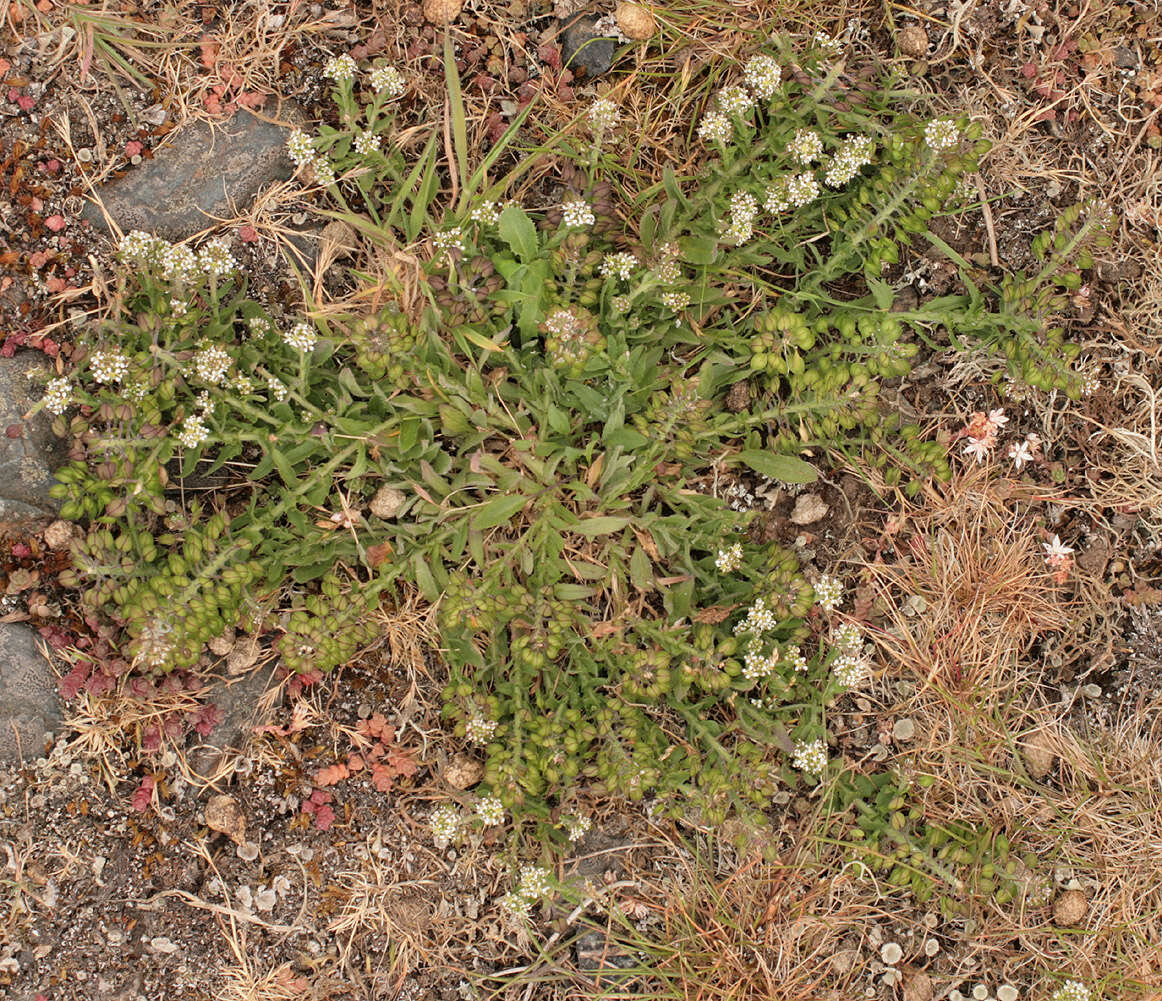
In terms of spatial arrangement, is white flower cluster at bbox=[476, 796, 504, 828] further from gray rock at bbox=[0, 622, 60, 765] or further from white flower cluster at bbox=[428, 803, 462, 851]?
gray rock at bbox=[0, 622, 60, 765]

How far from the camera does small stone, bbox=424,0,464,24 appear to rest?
4031 mm

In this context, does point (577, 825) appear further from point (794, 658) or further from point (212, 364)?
point (212, 364)

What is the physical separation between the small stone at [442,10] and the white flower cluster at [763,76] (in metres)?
1.30

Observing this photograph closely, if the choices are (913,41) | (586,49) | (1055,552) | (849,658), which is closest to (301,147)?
(586,49)

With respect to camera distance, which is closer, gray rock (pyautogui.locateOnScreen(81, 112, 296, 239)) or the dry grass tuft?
gray rock (pyautogui.locateOnScreen(81, 112, 296, 239))

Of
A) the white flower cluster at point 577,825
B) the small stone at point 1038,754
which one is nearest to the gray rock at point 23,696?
the white flower cluster at point 577,825

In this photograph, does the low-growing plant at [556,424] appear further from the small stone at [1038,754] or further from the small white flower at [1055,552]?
the small stone at [1038,754]

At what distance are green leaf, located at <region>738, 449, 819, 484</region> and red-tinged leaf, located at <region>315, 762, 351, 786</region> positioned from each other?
214 cm

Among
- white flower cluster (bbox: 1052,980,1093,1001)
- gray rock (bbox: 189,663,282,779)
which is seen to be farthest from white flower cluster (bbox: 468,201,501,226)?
white flower cluster (bbox: 1052,980,1093,1001)

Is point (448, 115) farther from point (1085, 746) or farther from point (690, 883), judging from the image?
point (1085, 746)

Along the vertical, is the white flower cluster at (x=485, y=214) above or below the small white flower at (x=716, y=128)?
below

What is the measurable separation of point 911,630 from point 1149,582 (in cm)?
116

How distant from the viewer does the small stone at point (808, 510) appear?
4.11 m

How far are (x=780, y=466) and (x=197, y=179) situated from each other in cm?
275
